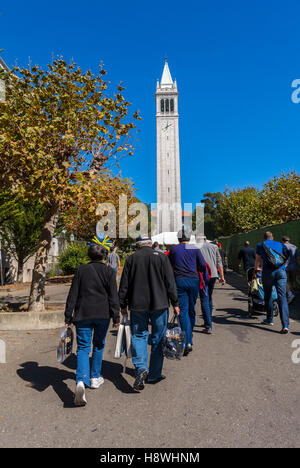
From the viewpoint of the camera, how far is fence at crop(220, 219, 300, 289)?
11484 mm

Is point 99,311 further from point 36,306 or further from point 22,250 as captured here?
point 22,250

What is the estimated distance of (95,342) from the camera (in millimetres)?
3982

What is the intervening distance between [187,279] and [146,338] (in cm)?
138

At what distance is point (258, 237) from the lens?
16156mm

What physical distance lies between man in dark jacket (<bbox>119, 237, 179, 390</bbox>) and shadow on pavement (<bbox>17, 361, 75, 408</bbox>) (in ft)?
2.72

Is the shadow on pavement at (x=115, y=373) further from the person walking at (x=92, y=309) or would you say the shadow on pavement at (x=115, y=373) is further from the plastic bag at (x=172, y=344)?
the plastic bag at (x=172, y=344)

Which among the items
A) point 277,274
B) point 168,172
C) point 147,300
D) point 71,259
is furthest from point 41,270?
point 168,172

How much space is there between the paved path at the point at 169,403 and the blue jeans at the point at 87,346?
0.81 feet


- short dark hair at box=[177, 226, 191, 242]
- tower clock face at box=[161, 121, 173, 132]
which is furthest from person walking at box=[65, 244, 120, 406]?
tower clock face at box=[161, 121, 173, 132]

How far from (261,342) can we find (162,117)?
71.3m

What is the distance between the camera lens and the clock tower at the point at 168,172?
→ 67.1m

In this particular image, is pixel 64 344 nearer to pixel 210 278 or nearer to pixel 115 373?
pixel 115 373

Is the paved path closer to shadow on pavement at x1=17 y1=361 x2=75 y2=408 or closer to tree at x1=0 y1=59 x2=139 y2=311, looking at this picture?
shadow on pavement at x1=17 y1=361 x2=75 y2=408
